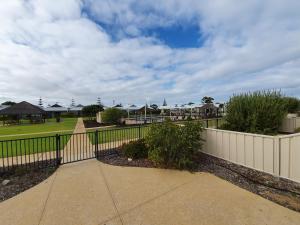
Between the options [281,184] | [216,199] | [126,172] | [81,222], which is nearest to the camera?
[81,222]

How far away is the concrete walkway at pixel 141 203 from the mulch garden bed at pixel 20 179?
0.92ft

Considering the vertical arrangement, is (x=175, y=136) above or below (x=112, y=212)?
above

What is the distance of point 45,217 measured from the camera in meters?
3.20

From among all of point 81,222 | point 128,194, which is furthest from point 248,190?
point 81,222

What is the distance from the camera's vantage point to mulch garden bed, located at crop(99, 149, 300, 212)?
367 centimetres

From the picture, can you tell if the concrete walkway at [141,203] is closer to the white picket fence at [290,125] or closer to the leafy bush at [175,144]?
→ the leafy bush at [175,144]

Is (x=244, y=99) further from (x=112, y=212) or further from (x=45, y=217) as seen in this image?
(x=45, y=217)

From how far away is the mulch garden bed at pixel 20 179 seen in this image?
4318mm

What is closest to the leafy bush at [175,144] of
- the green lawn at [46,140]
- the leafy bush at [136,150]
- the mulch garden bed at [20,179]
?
the leafy bush at [136,150]

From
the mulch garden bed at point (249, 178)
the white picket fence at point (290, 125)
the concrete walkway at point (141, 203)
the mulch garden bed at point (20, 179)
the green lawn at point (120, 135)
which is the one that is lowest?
the mulch garden bed at point (20, 179)

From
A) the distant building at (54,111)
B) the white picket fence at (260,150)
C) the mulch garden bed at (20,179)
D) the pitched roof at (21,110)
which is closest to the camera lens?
the white picket fence at (260,150)

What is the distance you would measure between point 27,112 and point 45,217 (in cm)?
3632

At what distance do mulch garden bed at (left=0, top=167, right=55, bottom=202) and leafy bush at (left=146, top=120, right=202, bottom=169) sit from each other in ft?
10.5

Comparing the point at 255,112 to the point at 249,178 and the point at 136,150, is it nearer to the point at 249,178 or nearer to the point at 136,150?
the point at 249,178
